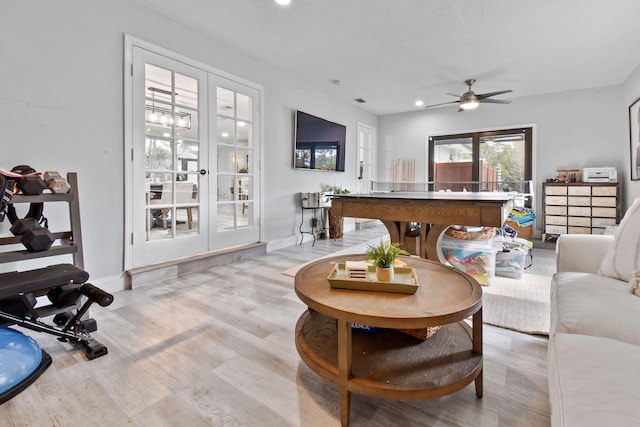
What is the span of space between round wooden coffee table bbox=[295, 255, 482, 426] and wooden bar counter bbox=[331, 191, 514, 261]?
33.6 inches

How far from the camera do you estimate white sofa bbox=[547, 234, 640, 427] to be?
27.2 inches

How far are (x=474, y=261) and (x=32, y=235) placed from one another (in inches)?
132

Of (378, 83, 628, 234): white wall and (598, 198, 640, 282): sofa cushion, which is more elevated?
(378, 83, 628, 234): white wall

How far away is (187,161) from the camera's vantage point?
338 cm

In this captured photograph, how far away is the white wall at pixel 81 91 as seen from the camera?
2209 millimetres

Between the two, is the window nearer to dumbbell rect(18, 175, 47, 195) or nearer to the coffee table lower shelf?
the coffee table lower shelf

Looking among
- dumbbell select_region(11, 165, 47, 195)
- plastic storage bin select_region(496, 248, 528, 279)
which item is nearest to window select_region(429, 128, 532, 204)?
plastic storage bin select_region(496, 248, 528, 279)

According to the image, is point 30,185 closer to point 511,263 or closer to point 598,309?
point 598,309

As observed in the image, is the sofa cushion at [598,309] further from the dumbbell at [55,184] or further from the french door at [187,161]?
the french door at [187,161]

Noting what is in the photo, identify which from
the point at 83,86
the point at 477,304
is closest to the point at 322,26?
the point at 83,86

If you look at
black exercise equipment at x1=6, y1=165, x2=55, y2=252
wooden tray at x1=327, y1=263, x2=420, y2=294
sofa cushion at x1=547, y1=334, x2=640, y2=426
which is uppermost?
black exercise equipment at x1=6, y1=165, x2=55, y2=252

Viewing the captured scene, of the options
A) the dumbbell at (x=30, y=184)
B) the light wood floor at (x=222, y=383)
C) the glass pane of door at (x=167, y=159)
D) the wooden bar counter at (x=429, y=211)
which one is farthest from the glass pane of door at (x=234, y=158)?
the dumbbell at (x=30, y=184)

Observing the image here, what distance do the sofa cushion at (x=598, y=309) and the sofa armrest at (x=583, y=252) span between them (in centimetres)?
26

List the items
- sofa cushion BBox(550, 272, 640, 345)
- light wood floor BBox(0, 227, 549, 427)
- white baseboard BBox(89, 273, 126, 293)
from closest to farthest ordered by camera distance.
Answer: sofa cushion BBox(550, 272, 640, 345) → light wood floor BBox(0, 227, 549, 427) → white baseboard BBox(89, 273, 126, 293)
